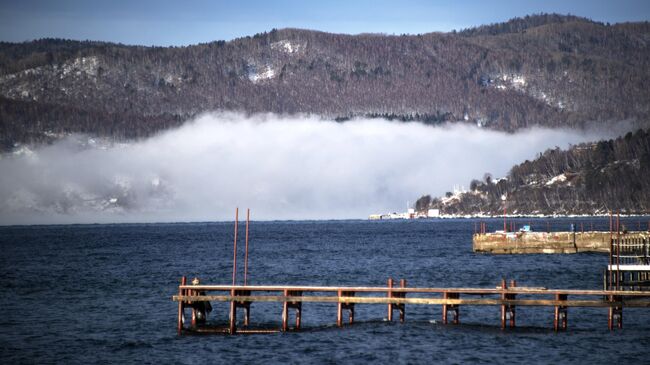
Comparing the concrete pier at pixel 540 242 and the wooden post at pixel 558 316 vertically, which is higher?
the concrete pier at pixel 540 242

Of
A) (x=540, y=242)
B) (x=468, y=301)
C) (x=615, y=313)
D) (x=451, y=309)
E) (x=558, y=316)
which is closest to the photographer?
(x=468, y=301)

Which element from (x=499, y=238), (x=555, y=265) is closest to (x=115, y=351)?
(x=555, y=265)

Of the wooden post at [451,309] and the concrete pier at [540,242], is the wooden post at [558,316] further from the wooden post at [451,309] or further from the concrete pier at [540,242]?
the concrete pier at [540,242]

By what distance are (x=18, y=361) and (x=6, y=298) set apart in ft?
102

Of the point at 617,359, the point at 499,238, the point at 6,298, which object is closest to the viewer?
the point at 617,359

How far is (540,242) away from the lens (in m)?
144

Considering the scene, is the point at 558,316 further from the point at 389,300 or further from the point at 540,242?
the point at 540,242

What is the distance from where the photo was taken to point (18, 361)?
56.8m

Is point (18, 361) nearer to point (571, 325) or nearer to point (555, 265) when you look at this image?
point (571, 325)

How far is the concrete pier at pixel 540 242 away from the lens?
141500 mm

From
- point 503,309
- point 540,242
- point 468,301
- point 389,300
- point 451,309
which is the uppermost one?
point 540,242

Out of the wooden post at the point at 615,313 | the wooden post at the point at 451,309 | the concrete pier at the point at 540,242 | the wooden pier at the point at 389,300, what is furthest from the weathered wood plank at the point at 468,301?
the concrete pier at the point at 540,242

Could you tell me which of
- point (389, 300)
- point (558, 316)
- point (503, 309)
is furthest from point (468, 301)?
point (558, 316)

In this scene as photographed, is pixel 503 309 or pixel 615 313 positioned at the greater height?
pixel 503 309
